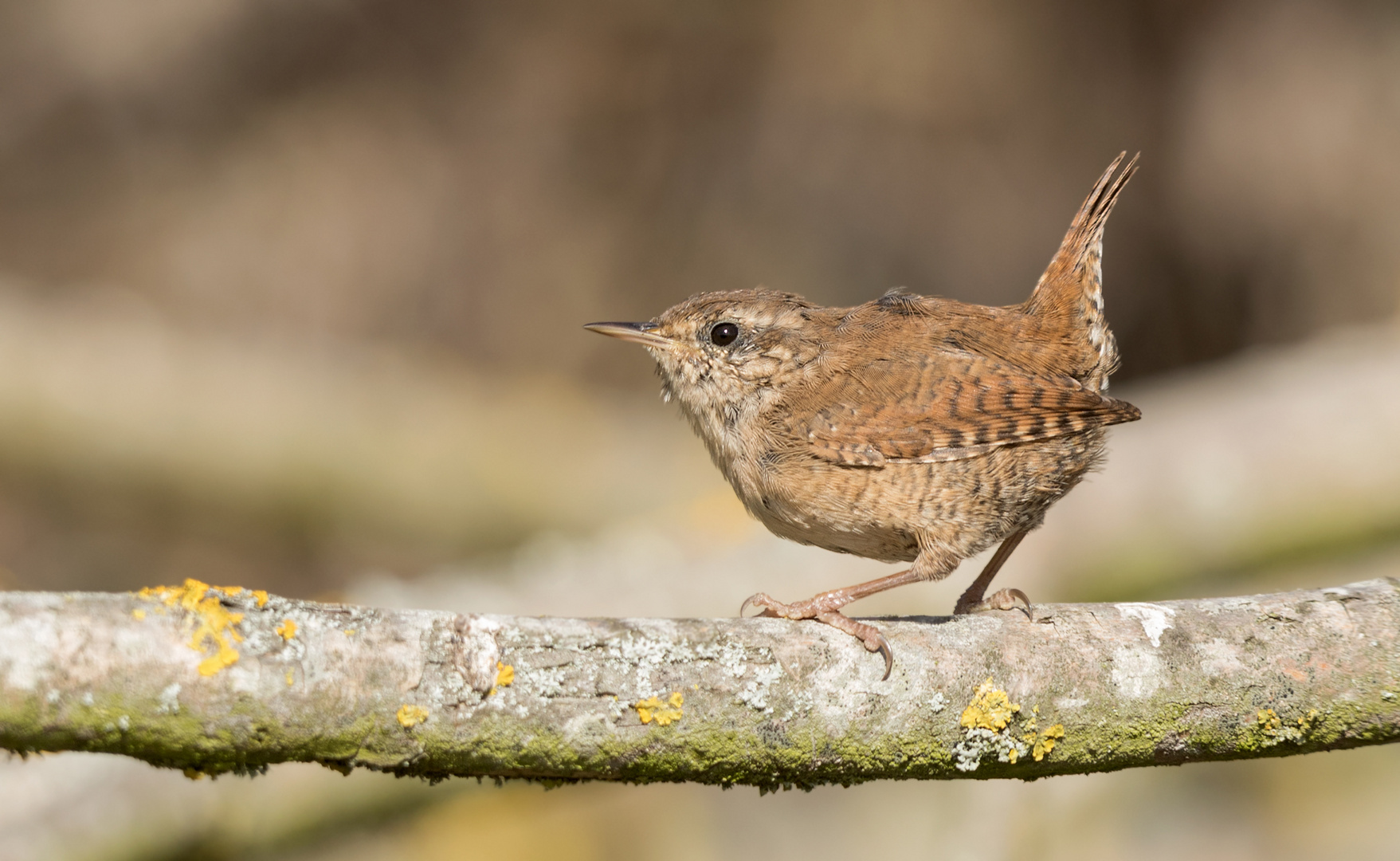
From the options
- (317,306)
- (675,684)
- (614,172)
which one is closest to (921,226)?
(614,172)

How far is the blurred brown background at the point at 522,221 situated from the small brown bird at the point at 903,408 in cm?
280

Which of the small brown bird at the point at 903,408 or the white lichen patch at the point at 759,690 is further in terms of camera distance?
the small brown bird at the point at 903,408

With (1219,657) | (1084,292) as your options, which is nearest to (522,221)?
(1084,292)

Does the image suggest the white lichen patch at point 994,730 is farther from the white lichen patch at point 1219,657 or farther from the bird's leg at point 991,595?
the bird's leg at point 991,595

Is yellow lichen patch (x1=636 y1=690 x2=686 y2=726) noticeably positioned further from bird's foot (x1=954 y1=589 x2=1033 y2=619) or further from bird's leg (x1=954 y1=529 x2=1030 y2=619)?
bird's leg (x1=954 y1=529 x2=1030 y2=619)

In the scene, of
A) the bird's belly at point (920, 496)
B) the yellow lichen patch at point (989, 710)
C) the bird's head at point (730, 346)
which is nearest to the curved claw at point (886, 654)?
the yellow lichen patch at point (989, 710)

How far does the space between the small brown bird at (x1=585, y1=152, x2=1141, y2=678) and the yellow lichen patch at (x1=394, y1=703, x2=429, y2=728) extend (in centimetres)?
102

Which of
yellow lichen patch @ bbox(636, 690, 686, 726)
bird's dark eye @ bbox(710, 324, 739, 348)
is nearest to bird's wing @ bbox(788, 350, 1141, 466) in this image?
bird's dark eye @ bbox(710, 324, 739, 348)

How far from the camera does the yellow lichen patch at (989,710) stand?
6.66 ft

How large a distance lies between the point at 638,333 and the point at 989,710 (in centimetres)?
143

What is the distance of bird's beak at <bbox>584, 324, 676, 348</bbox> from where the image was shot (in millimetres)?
2969

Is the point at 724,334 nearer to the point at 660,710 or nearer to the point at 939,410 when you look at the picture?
the point at 939,410

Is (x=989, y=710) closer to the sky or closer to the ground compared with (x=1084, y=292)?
closer to the ground

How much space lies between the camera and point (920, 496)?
276 cm
